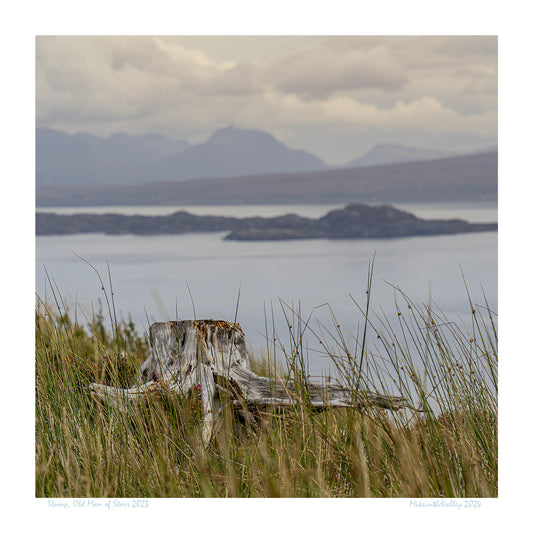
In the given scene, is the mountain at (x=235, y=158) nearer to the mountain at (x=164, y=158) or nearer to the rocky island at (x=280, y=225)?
the mountain at (x=164, y=158)

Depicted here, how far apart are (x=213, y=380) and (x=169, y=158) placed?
2.28 m

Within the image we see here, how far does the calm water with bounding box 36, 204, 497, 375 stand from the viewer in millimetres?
2957

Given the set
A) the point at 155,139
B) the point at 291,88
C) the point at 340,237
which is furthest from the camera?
the point at 340,237

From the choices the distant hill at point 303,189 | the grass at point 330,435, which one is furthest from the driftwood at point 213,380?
the distant hill at point 303,189

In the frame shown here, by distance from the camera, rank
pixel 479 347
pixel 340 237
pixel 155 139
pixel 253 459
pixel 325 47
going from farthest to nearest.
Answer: pixel 340 237
pixel 155 139
pixel 325 47
pixel 479 347
pixel 253 459

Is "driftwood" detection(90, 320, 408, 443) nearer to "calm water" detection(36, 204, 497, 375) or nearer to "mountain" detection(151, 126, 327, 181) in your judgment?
"calm water" detection(36, 204, 497, 375)

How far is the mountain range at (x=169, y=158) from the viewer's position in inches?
166

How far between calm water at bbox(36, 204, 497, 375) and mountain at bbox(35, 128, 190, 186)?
0.33m

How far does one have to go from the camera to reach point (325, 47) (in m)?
3.37

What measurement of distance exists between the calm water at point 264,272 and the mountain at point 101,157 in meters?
0.33
